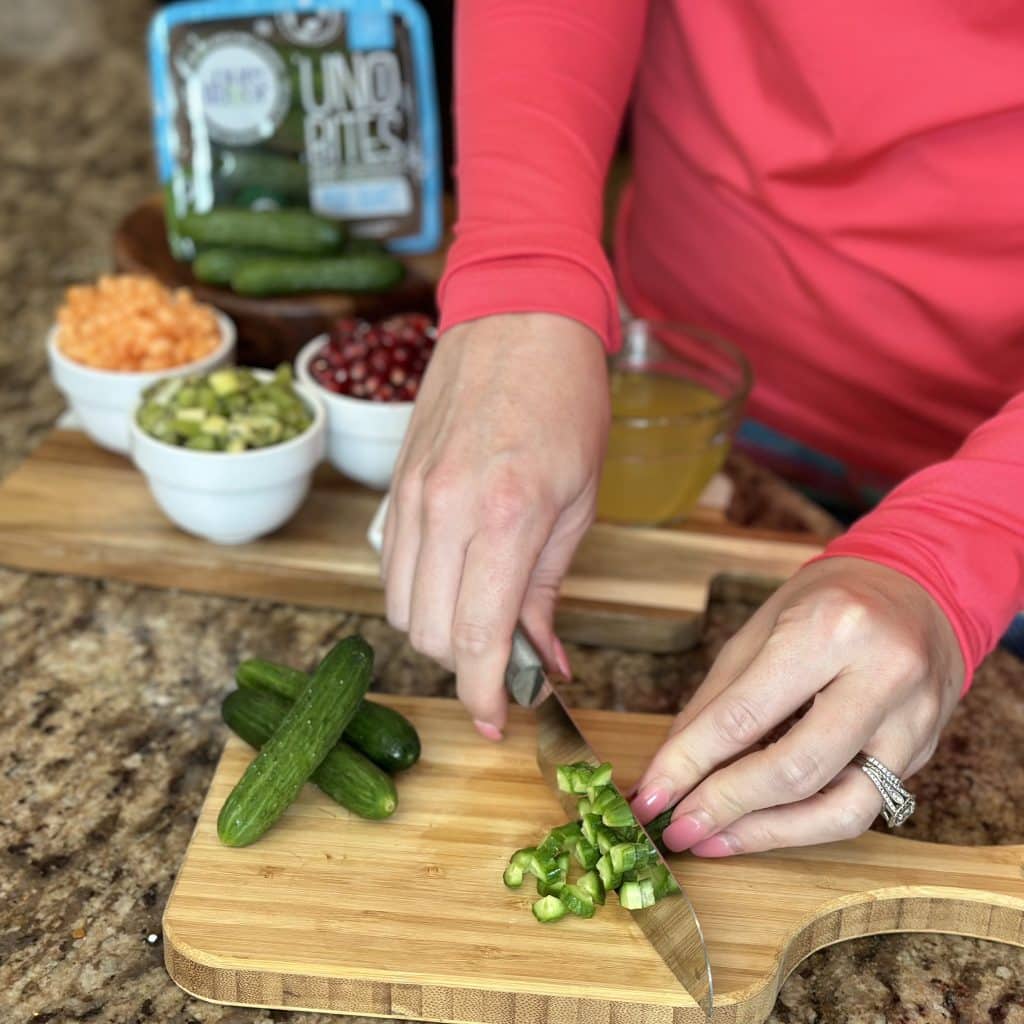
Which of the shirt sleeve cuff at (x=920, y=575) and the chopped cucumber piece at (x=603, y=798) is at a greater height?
the shirt sleeve cuff at (x=920, y=575)

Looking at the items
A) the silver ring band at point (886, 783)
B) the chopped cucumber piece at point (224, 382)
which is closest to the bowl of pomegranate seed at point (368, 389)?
the chopped cucumber piece at point (224, 382)

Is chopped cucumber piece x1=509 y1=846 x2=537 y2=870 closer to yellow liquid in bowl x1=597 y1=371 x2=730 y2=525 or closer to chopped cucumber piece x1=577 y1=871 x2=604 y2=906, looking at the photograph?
chopped cucumber piece x1=577 y1=871 x2=604 y2=906

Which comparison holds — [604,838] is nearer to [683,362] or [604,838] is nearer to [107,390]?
[683,362]

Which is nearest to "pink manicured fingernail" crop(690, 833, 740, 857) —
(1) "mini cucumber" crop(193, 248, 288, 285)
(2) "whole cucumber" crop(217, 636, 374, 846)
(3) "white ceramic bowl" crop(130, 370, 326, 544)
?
(2) "whole cucumber" crop(217, 636, 374, 846)

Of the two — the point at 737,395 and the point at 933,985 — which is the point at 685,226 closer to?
the point at 737,395

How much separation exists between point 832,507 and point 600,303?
745 millimetres

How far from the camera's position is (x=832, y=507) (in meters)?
2.06

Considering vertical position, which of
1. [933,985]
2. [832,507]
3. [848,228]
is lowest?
[832,507]

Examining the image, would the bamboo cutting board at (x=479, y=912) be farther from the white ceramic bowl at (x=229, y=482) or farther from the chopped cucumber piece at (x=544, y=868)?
the white ceramic bowl at (x=229, y=482)

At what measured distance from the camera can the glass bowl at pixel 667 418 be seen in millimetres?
1781

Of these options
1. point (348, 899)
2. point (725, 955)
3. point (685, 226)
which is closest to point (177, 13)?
point (685, 226)

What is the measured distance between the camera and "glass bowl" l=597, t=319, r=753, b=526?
1781 millimetres

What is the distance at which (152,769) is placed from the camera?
1455mm

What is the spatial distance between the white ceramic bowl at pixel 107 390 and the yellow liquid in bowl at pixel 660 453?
0.58 meters
